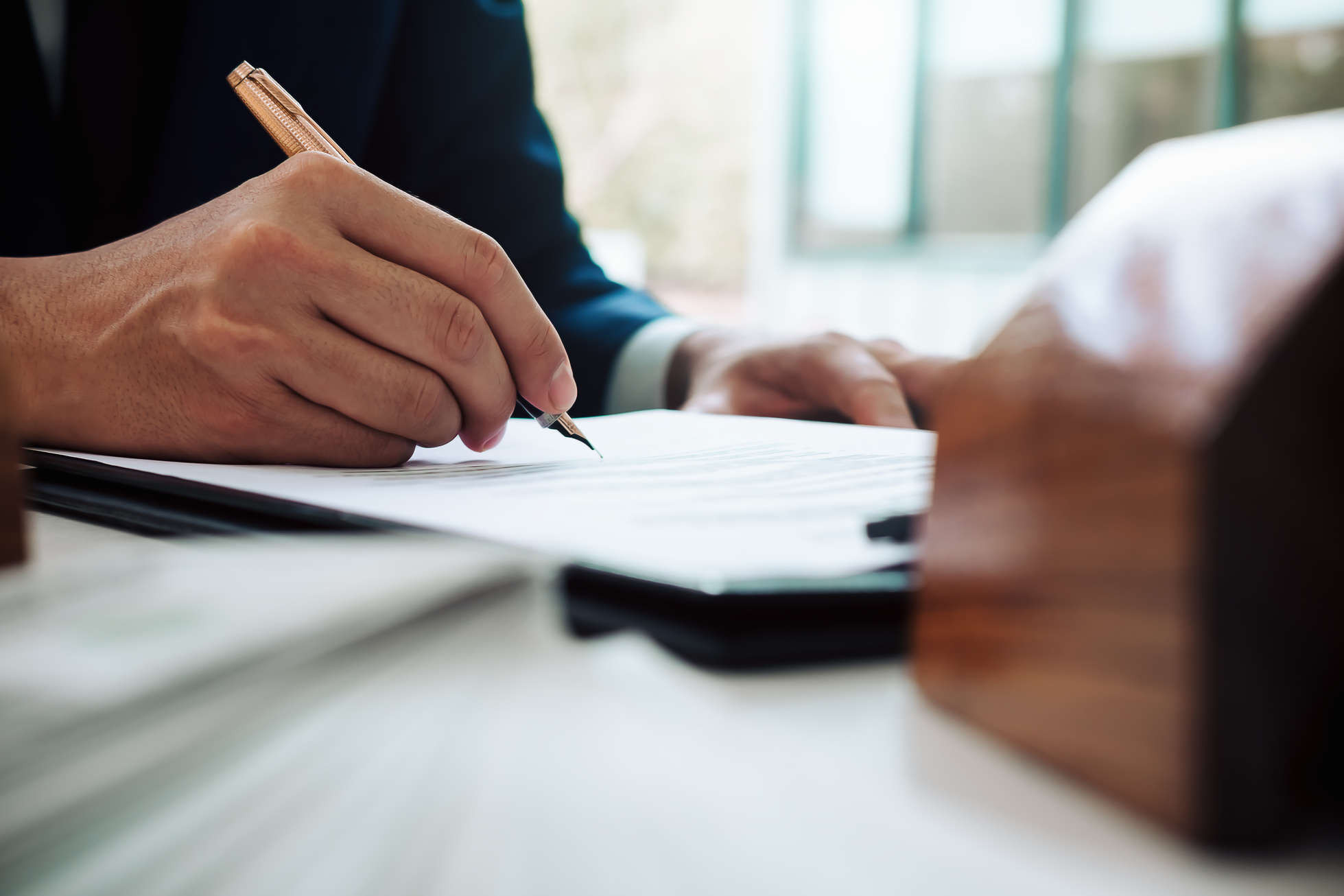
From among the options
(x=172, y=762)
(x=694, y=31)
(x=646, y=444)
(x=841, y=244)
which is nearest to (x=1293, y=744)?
(x=172, y=762)

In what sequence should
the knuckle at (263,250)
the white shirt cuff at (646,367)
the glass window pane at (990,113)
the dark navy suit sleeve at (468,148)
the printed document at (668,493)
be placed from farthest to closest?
the glass window pane at (990,113), the dark navy suit sleeve at (468,148), the white shirt cuff at (646,367), the knuckle at (263,250), the printed document at (668,493)

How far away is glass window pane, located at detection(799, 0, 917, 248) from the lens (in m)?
3.93

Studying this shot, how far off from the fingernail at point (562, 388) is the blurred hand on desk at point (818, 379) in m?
0.21

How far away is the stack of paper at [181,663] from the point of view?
89 mm

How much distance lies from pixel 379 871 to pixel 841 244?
437 centimetres

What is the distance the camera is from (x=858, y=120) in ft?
13.3

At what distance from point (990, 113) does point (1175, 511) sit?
162 inches

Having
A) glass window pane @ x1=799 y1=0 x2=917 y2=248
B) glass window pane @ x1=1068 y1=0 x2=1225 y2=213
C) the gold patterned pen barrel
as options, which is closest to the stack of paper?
the gold patterned pen barrel

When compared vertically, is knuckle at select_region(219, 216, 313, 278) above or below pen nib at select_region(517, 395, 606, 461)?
above

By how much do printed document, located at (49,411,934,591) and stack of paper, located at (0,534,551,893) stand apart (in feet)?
0.15

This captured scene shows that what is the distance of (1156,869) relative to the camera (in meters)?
0.10

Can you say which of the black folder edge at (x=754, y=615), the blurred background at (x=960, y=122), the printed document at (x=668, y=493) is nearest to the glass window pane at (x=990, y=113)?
the blurred background at (x=960, y=122)

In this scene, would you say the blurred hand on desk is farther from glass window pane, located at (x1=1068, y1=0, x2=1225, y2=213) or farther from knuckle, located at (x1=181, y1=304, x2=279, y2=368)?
glass window pane, located at (x1=1068, y1=0, x2=1225, y2=213)

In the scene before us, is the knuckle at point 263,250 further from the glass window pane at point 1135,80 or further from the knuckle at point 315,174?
the glass window pane at point 1135,80
